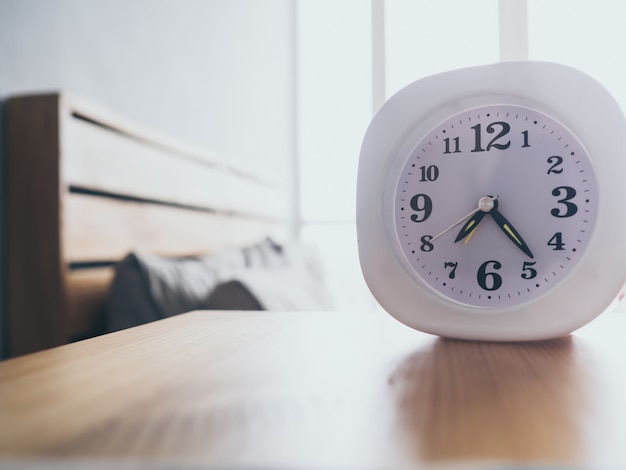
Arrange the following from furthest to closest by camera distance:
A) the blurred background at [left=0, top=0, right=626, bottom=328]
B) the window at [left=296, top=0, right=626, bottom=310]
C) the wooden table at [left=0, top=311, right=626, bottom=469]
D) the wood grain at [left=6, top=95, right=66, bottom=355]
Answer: the window at [left=296, top=0, right=626, bottom=310]
the blurred background at [left=0, top=0, right=626, bottom=328]
the wood grain at [left=6, top=95, right=66, bottom=355]
the wooden table at [left=0, top=311, right=626, bottom=469]

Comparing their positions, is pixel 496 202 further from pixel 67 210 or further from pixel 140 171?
pixel 140 171

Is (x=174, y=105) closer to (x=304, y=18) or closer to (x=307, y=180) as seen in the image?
(x=307, y=180)

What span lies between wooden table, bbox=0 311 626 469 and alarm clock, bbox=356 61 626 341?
4 centimetres

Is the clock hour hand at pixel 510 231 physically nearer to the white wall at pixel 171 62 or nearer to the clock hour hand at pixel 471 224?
the clock hour hand at pixel 471 224

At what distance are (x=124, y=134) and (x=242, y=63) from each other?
171 cm

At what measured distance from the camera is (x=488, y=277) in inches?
22.1

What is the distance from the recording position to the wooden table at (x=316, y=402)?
0.27 metres

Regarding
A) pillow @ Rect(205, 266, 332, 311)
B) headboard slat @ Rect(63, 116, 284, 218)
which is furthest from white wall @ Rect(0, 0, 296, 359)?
pillow @ Rect(205, 266, 332, 311)

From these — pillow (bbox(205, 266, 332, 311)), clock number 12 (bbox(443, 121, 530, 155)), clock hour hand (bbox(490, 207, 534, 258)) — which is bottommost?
pillow (bbox(205, 266, 332, 311))

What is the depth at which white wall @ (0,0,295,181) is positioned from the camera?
1.30 m

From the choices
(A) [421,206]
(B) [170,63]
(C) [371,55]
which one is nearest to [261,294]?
(A) [421,206]

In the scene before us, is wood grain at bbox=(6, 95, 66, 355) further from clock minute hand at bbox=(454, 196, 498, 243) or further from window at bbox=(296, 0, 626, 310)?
window at bbox=(296, 0, 626, 310)

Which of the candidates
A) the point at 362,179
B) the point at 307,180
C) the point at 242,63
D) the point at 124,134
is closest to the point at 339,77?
the point at 307,180

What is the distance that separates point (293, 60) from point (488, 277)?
3987mm
